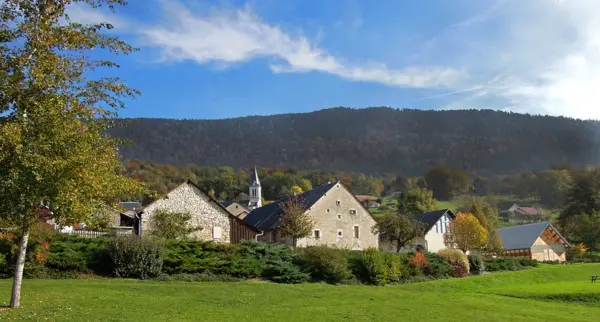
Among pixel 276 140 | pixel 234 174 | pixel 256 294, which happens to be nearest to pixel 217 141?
pixel 234 174

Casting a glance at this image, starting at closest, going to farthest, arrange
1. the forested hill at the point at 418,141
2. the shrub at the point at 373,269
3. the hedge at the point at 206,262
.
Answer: the hedge at the point at 206,262 < the shrub at the point at 373,269 < the forested hill at the point at 418,141

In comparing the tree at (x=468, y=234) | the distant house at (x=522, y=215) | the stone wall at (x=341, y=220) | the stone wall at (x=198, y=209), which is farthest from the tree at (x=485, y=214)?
the stone wall at (x=198, y=209)

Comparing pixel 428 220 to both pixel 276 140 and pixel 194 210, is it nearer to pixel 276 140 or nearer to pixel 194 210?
pixel 194 210

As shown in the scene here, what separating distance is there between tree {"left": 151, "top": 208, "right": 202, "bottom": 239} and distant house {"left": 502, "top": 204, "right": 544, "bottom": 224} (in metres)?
74.9

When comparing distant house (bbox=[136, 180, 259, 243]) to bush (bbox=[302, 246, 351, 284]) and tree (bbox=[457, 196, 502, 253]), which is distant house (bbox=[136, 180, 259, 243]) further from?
tree (bbox=[457, 196, 502, 253])

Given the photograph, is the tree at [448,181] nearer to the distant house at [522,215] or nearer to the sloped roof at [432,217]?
the sloped roof at [432,217]

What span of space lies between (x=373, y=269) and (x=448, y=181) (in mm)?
37116

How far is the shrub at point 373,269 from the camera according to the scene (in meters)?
31.8

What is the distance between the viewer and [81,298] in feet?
56.9

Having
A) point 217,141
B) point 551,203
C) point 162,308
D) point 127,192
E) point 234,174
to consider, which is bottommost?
point 162,308

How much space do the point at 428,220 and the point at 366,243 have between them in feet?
48.4

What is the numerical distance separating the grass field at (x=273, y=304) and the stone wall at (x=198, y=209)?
69.5 ft

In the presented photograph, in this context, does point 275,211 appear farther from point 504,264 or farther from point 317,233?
point 504,264

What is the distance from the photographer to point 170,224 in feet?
138
